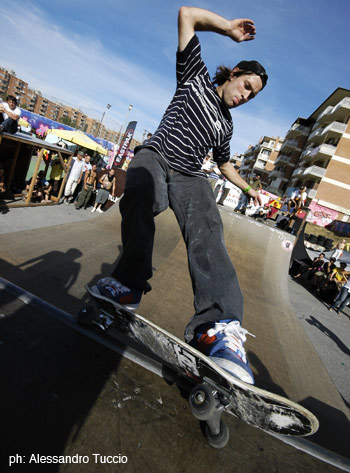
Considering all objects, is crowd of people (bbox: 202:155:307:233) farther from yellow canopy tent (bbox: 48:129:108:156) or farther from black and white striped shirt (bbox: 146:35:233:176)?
yellow canopy tent (bbox: 48:129:108:156)

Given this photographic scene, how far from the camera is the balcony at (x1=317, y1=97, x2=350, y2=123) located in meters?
32.7

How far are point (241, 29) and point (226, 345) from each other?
1835mm

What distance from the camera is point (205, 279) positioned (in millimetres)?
1546

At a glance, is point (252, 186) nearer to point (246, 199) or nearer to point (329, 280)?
point (246, 199)

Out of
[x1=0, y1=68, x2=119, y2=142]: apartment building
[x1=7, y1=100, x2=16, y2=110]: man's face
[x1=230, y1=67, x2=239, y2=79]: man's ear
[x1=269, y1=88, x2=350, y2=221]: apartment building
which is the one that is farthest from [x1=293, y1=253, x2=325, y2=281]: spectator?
[x1=0, y1=68, x2=119, y2=142]: apartment building

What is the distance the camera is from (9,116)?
6.11m

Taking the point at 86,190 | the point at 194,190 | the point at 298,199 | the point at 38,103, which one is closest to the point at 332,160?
the point at 298,199

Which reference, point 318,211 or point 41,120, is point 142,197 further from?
point 318,211

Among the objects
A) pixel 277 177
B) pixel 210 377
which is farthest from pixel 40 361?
pixel 277 177

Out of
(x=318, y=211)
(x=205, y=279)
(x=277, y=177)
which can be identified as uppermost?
(x=277, y=177)

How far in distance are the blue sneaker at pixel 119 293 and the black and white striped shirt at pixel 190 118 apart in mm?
844

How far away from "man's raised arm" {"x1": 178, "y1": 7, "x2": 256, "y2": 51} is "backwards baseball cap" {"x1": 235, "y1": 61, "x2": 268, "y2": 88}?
0.15 metres

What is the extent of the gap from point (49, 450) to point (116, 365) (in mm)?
553

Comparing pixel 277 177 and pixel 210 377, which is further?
pixel 277 177
